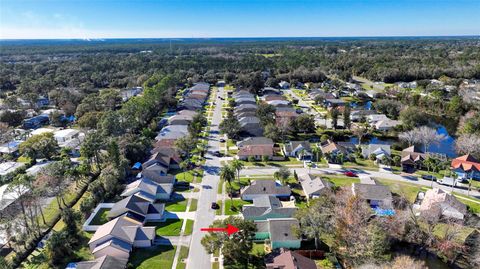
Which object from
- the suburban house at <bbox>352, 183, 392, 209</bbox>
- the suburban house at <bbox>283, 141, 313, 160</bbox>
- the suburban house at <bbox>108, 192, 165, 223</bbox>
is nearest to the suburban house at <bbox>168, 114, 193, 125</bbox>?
the suburban house at <bbox>283, 141, 313, 160</bbox>

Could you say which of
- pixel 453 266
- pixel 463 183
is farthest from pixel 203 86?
pixel 453 266

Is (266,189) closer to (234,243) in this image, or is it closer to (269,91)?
(234,243)

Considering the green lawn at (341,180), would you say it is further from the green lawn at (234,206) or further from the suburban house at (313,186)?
the green lawn at (234,206)

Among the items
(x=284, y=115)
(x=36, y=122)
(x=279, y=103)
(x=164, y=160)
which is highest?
(x=279, y=103)

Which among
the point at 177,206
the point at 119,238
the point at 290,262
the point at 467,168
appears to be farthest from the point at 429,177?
the point at 119,238

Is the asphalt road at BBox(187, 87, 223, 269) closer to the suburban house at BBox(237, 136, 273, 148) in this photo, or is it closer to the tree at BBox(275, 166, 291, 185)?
the suburban house at BBox(237, 136, 273, 148)

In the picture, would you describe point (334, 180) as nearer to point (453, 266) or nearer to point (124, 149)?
point (453, 266)
